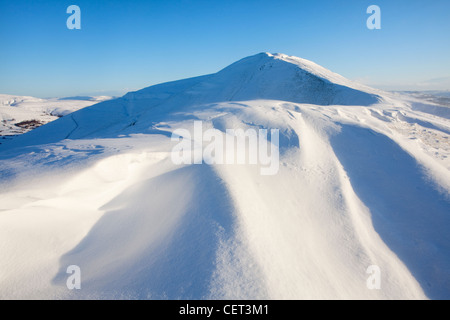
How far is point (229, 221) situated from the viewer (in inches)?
115

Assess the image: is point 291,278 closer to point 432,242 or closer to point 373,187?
point 432,242

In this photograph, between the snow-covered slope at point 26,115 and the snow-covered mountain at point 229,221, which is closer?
the snow-covered mountain at point 229,221

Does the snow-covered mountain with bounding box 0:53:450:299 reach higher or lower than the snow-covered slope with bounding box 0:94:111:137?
lower

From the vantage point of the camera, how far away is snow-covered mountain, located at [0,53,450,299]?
236 centimetres

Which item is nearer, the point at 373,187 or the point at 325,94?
the point at 373,187

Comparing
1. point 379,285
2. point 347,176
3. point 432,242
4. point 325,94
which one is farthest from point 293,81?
point 379,285

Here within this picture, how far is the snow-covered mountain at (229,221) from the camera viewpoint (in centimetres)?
236

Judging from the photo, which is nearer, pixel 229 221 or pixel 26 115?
pixel 229 221

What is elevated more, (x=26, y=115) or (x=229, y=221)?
(x=26, y=115)

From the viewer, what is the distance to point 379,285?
2.76m

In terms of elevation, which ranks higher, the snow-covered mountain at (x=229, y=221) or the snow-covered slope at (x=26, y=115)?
the snow-covered slope at (x=26, y=115)

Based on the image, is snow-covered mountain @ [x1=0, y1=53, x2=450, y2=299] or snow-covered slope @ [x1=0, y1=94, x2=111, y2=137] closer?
snow-covered mountain @ [x1=0, y1=53, x2=450, y2=299]
